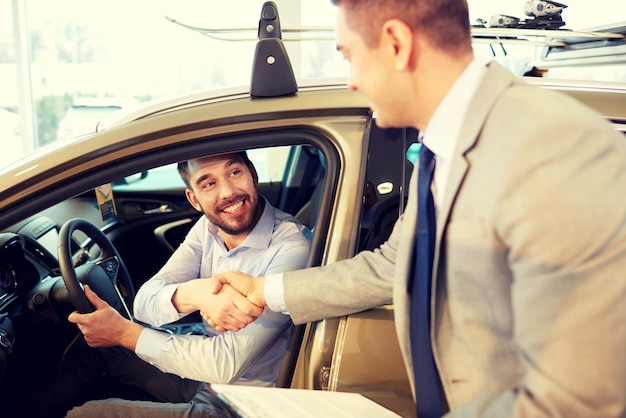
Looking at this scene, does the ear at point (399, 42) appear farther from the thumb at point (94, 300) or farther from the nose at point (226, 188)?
the thumb at point (94, 300)

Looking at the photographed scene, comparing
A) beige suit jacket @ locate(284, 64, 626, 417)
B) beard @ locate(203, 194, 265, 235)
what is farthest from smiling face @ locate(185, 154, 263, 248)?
beige suit jacket @ locate(284, 64, 626, 417)

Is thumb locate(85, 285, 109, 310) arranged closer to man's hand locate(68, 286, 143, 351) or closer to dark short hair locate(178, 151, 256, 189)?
man's hand locate(68, 286, 143, 351)

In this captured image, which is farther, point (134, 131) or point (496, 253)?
point (134, 131)

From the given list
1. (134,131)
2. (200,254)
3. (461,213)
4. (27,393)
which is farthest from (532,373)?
(27,393)

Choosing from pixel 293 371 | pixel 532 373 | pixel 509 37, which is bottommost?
pixel 293 371

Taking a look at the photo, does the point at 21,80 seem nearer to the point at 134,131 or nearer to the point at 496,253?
the point at 134,131

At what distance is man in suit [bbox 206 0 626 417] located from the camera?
31.0 inches

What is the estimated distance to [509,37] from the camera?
6.39 ft

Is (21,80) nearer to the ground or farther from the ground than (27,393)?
farther from the ground

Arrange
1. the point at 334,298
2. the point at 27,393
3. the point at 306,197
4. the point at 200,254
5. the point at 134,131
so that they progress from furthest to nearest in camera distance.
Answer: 1. the point at 306,197
2. the point at 200,254
3. the point at 27,393
4. the point at 134,131
5. the point at 334,298

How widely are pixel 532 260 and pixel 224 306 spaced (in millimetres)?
890

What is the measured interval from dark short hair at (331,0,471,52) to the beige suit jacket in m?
0.08

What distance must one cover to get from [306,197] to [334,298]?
1412 millimetres

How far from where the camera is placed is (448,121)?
39.4 inches
